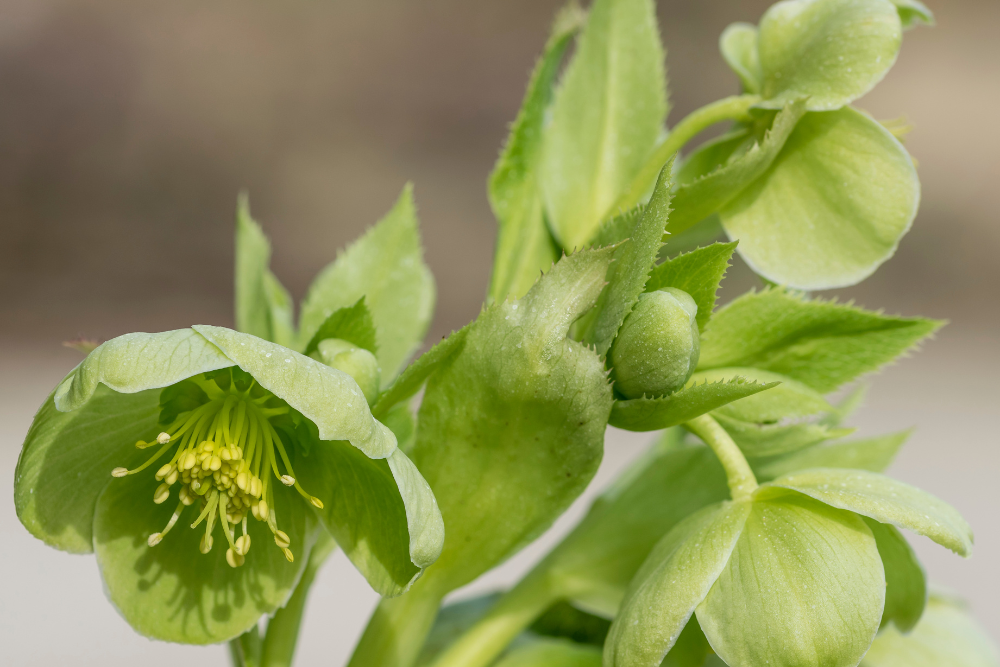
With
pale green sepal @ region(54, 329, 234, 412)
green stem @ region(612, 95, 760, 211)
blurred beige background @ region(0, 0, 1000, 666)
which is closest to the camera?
pale green sepal @ region(54, 329, 234, 412)

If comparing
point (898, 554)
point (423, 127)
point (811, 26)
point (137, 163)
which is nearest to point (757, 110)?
point (811, 26)

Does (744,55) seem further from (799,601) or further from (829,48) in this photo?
Answer: (799,601)

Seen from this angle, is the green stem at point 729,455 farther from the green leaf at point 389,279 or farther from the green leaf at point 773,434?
the green leaf at point 389,279

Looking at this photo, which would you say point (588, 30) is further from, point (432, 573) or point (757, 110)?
point (432, 573)

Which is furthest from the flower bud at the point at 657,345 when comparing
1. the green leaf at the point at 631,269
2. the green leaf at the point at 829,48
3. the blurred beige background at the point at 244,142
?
the blurred beige background at the point at 244,142

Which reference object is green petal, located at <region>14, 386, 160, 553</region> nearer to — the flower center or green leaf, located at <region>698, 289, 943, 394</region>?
the flower center

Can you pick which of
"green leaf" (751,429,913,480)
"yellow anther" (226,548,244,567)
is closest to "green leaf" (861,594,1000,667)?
"green leaf" (751,429,913,480)
